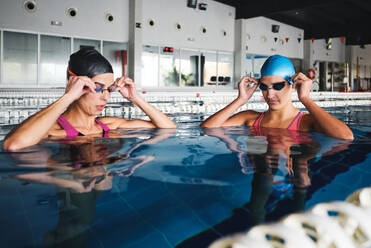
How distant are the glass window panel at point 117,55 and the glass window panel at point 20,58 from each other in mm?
2452

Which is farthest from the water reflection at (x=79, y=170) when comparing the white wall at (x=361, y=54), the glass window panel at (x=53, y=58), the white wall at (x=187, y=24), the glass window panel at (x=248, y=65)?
the white wall at (x=361, y=54)

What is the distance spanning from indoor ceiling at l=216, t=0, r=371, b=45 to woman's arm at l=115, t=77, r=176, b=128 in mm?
11262

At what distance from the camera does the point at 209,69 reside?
15.3 meters

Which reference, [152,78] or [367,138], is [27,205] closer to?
[367,138]


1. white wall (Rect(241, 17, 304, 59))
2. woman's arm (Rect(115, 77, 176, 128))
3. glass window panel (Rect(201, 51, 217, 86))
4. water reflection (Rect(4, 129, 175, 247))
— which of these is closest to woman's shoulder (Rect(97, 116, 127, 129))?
woman's arm (Rect(115, 77, 176, 128))

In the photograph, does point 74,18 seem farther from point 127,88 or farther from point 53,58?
point 127,88

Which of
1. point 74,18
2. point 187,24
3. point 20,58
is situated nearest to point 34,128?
point 20,58

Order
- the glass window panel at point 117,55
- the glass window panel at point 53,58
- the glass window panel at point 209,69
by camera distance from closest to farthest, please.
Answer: the glass window panel at point 53,58, the glass window panel at point 117,55, the glass window panel at point 209,69

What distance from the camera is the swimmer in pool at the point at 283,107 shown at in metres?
2.62

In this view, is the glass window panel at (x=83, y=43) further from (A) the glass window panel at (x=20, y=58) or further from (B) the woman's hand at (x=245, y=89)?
(B) the woman's hand at (x=245, y=89)

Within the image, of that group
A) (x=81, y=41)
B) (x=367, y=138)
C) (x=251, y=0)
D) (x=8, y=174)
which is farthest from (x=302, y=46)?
(x=8, y=174)

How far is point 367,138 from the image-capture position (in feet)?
9.36

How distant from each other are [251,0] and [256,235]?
14984 millimetres

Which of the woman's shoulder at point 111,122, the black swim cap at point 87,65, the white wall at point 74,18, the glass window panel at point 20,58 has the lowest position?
the woman's shoulder at point 111,122
